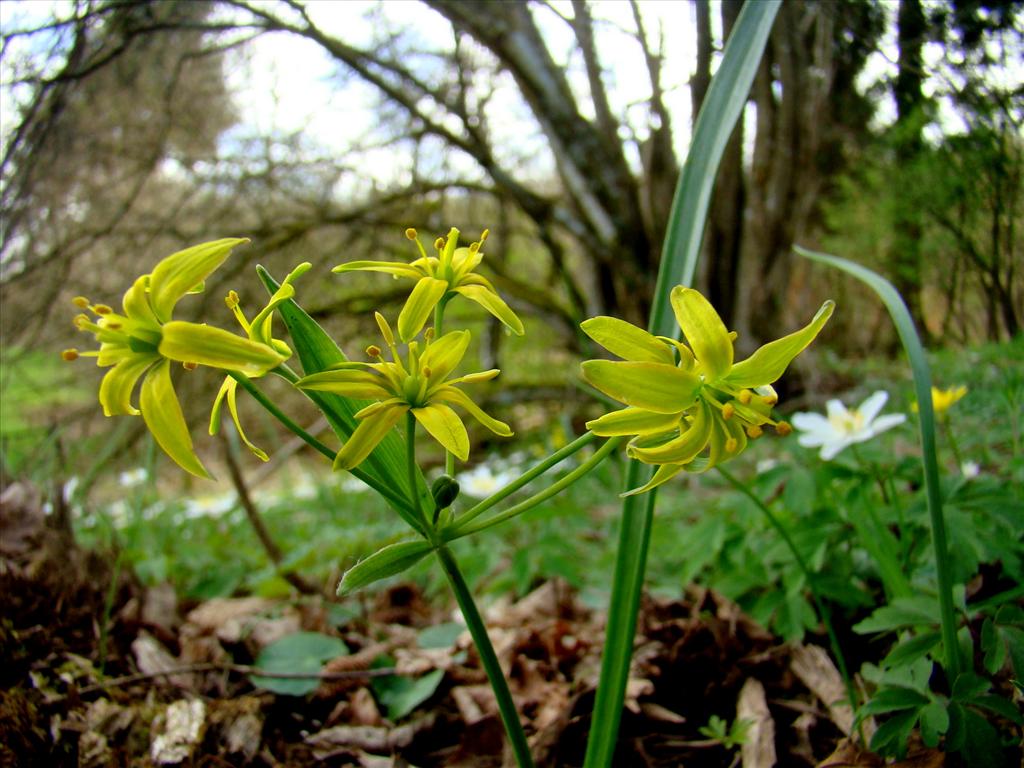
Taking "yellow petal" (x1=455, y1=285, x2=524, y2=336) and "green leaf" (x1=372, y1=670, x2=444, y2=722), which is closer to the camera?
"yellow petal" (x1=455, y1=285, x2=524, y2=336)

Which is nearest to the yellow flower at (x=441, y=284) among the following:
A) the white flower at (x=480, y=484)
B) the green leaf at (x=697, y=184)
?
the green leaf at (x=697, y=184)

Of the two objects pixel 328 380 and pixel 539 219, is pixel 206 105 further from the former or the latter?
pixel 328 380

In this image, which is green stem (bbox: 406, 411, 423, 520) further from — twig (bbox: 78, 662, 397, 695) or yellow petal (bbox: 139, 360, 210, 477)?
twig (bbox: 78, 662, 397, 695)

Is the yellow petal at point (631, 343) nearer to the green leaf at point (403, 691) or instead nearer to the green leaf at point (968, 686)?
the green leaf at point (968, 686)

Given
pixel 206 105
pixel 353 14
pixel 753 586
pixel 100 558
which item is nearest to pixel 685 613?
pixel 753 586

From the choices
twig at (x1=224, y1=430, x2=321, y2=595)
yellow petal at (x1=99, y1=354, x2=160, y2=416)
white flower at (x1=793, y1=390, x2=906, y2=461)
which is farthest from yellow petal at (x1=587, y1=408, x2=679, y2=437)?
twig at (x1=224, y1=430, x2=321, y2=595)

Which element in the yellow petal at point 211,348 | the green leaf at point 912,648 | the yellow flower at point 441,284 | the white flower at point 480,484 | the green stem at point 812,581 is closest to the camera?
the yellow petal at point 211,348
